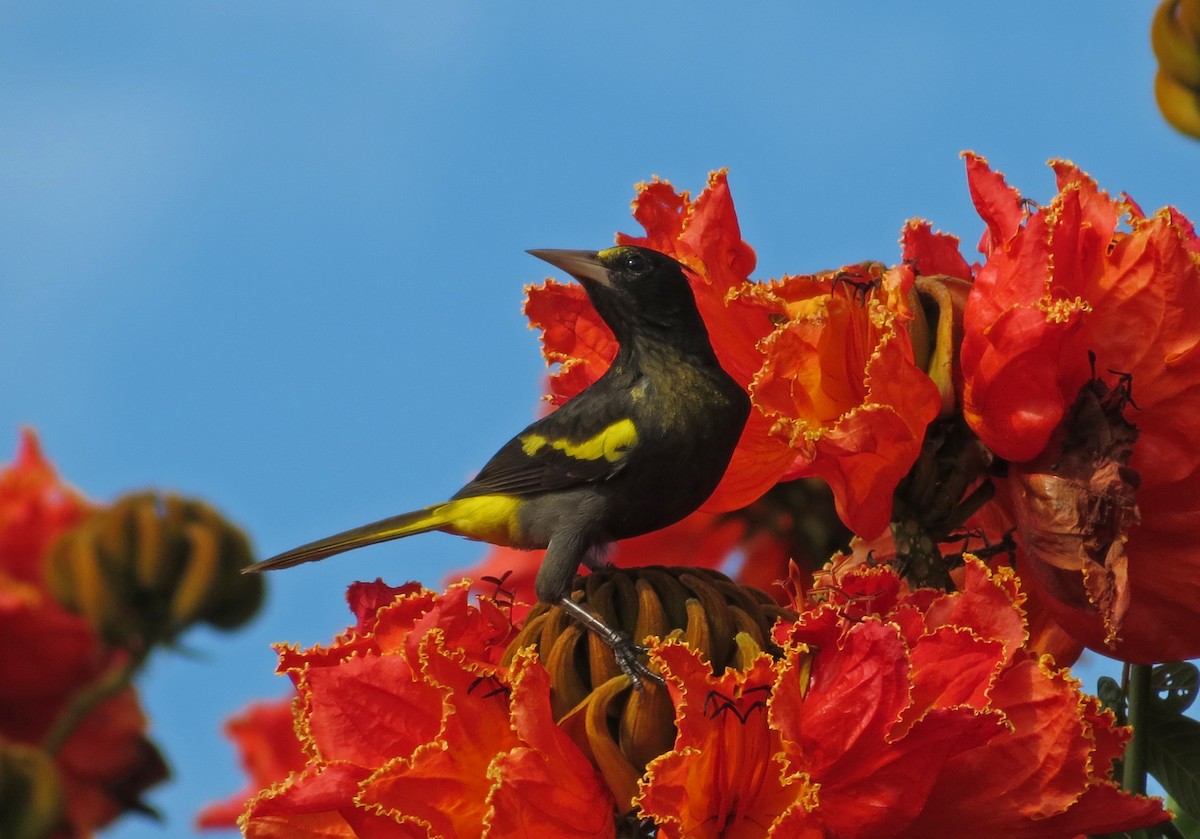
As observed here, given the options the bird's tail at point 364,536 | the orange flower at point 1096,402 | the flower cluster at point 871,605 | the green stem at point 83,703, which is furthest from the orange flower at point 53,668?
the orange flower at point 1096,402

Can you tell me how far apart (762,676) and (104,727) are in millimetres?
5819

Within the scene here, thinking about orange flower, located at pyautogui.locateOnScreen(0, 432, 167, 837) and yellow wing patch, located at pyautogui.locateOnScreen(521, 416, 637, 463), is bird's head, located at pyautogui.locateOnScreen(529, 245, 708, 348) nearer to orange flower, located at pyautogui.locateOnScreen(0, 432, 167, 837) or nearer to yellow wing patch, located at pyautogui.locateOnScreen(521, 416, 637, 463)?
yellow wing patch, located at pyautogui.locateOnScreen(521, 416, 637, 463)

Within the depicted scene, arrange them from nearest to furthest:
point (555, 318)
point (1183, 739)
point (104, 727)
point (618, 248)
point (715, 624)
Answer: point (715, 624) → point (1183, 739) → point (618, 248) → point (555, 318) → point (104, 727)

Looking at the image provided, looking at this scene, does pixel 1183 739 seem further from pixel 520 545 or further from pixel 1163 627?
pixel 520 545

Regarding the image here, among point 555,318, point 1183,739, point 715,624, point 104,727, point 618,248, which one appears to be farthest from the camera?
point 104,727

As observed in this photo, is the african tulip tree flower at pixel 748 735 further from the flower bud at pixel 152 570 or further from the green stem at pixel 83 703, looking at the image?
the flower bud at pixel 152 570

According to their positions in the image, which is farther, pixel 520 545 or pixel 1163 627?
pixel 520 545

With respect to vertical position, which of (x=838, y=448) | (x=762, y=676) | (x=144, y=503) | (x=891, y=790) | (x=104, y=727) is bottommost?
(x=891, y=790)

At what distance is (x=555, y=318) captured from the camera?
337 cm

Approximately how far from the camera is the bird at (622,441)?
2.94 metres

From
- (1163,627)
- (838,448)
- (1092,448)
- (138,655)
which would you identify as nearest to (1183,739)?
(1163,627)

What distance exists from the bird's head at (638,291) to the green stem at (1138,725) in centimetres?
102

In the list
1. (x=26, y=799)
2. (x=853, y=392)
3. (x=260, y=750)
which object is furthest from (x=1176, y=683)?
(x=26, y=799)

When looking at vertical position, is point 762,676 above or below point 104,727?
below
